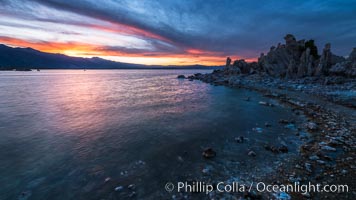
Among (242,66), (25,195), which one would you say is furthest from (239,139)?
(242,66)

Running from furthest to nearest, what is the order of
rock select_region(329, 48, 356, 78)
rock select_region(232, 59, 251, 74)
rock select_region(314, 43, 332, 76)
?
1. rock select_region(232, 59, 251, 74)
2. rock select_region(314, 43, 332, 76)
3. rock select_region(329, 48, 356, 78)

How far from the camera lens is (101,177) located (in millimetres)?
7234

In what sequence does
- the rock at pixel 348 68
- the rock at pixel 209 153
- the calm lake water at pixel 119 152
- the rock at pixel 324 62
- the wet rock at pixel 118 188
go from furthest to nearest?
1. the rock at pixel 324 62
2. the rock at pixel 348 68
3. the rock at pixel 209 153
4. the calm lake water at pixel 119 152
5. the wet rock at pixel 118 188

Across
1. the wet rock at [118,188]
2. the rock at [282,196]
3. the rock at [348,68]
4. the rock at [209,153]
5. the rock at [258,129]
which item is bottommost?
the wet rock at [118,188]

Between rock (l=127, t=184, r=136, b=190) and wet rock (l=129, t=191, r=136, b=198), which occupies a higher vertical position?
rock (l=127, t=184, r=136, b=190)

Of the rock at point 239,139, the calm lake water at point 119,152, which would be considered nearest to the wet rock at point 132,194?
the calm lake water at point 119,152

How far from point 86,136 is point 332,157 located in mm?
15030

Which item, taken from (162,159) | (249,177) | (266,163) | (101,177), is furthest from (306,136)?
(101,177)

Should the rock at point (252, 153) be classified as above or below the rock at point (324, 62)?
below

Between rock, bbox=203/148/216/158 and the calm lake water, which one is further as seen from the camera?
rock, bbox=203/148/216/158

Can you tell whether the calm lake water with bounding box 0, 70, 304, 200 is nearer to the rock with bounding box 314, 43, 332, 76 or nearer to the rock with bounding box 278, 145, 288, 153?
the rock with bounding box 278, 145, 288, 153

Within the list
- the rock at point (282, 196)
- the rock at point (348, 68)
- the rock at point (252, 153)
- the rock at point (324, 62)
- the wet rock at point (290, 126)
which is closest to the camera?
the rock at point (282, 196)

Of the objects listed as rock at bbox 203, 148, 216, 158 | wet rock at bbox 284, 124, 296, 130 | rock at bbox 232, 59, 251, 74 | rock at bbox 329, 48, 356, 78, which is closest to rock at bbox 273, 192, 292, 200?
rock at bbox 203, 148, 216, 158

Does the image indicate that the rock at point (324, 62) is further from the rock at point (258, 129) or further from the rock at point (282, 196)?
the rock at point (282, 196)
